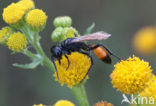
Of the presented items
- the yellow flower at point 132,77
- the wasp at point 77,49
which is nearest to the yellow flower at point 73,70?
the wasp at point 77,49

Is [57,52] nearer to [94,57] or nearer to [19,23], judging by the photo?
[19,23]

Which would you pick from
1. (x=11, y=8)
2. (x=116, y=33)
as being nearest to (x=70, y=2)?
(x=116, y=33)

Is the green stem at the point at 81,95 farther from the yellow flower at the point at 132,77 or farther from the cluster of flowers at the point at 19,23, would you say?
the cluster of flowers at the point at 19,23

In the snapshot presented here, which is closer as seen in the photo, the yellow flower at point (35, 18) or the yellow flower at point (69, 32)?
the yellow flower at point (35, 18)

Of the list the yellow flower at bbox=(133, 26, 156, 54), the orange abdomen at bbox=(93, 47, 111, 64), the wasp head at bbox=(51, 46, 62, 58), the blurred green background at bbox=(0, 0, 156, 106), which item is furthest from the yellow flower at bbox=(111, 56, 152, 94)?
the yellow flower at bbox=(133, 26, 156, 54)

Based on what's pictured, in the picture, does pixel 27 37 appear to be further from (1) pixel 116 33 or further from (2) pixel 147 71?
(1) pixel 116 33

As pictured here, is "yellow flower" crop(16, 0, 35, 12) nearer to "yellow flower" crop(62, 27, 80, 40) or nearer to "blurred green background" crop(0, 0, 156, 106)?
"yellow flower" crop(62, 27, 80, 40)
